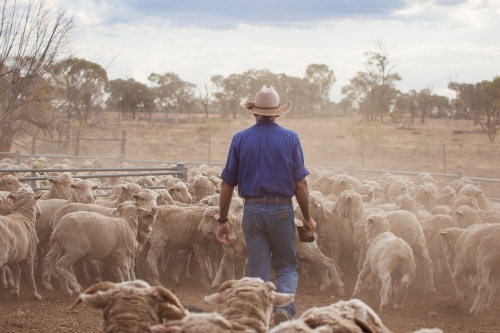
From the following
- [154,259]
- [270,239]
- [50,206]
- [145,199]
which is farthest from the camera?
[50,206]

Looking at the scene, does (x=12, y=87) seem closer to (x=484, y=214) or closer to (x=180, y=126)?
(x=484, y=214)

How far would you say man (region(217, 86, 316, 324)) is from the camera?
17.9 feet

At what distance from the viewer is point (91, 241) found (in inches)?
314

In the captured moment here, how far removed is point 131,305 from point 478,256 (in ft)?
19.0

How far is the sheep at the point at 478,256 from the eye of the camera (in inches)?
307

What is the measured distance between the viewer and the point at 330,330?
304 centimetres

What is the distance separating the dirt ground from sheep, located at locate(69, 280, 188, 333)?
3236 mm

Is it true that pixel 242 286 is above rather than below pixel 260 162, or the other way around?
below

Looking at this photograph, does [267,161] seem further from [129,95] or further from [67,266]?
[129,95]

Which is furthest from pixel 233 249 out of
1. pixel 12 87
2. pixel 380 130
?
pixel 380 130

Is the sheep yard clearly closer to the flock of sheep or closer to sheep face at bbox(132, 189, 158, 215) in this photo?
the flock of sheep

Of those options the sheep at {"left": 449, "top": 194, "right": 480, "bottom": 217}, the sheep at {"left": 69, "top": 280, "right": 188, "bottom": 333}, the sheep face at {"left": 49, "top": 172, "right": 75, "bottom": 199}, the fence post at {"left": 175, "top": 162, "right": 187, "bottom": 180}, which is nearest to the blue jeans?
the sheep at {"left": 69, "top": 280, "right": 188, "bottom": 333}

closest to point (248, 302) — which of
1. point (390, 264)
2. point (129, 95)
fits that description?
point (390, 264)

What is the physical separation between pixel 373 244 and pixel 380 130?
24642 mm
